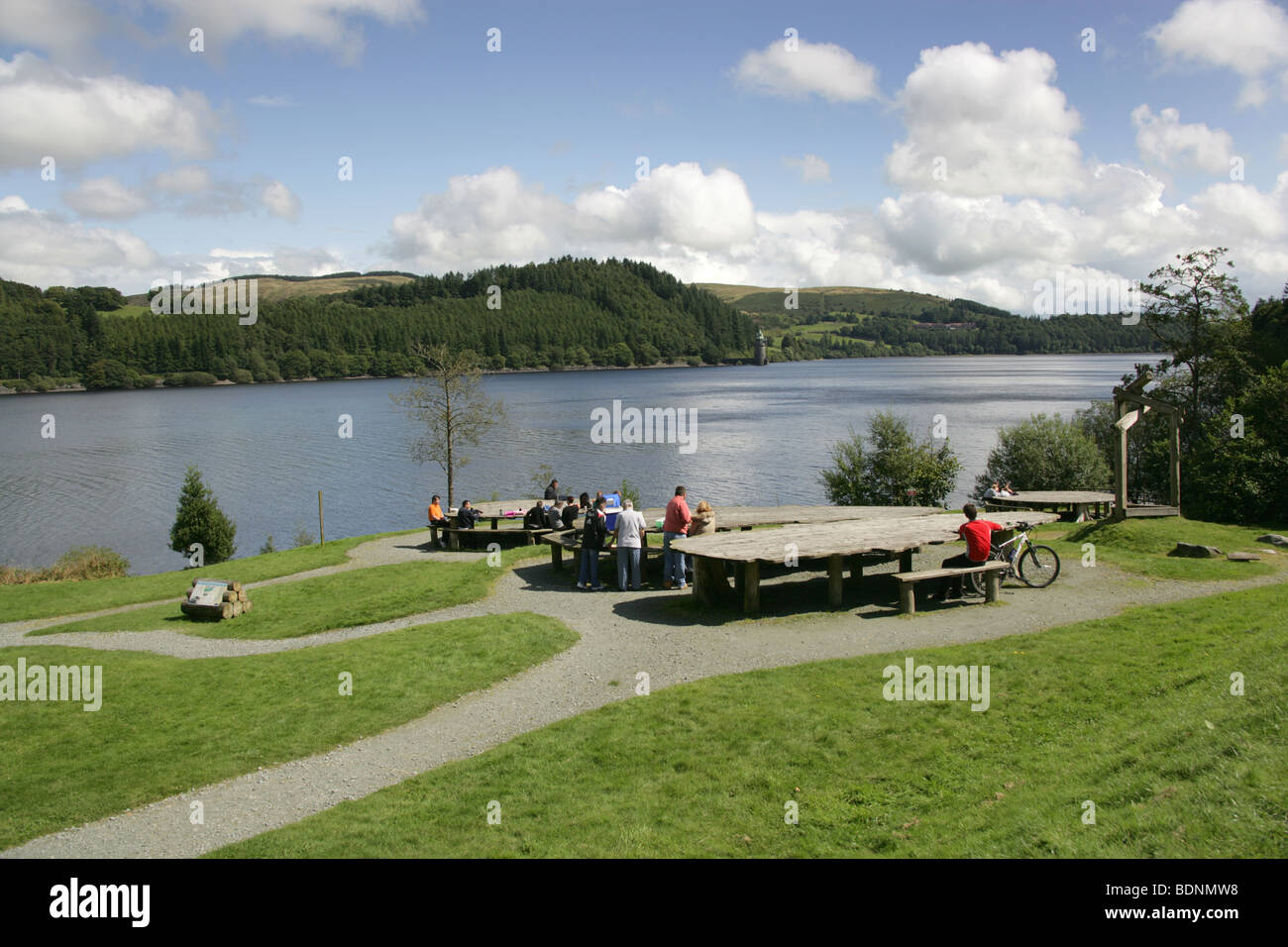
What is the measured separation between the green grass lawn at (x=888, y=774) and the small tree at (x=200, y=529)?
111 ft

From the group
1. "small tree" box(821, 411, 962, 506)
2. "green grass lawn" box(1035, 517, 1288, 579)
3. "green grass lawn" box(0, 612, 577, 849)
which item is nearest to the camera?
"green grass lawn" box(0, 612, 577, 849)

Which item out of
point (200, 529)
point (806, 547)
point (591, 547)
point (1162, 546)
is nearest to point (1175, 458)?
point (1162, 546)

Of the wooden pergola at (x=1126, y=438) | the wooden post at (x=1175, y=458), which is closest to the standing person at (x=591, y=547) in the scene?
the wooden pergola at (x=1126, y=438)

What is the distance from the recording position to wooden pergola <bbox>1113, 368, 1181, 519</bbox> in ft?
74.0

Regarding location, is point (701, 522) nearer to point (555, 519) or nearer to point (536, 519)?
point (555, 519)

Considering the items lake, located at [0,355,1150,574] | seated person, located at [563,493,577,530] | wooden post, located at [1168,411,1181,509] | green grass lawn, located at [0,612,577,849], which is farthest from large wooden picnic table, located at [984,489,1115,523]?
lake, located at [0,355,1150,574]

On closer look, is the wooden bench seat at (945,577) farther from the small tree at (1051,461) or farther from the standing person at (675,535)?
the small tree at (1051,461)

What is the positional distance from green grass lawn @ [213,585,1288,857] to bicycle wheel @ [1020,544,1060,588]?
15.5 feet

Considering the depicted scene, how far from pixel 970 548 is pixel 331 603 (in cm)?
1443

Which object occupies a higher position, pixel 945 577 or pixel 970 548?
pixel 970 548

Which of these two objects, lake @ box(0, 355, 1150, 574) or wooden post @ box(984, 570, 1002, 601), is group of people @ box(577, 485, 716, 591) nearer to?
wooden post @ box(984, 570, 1002, 601)

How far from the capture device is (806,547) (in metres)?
15.8
